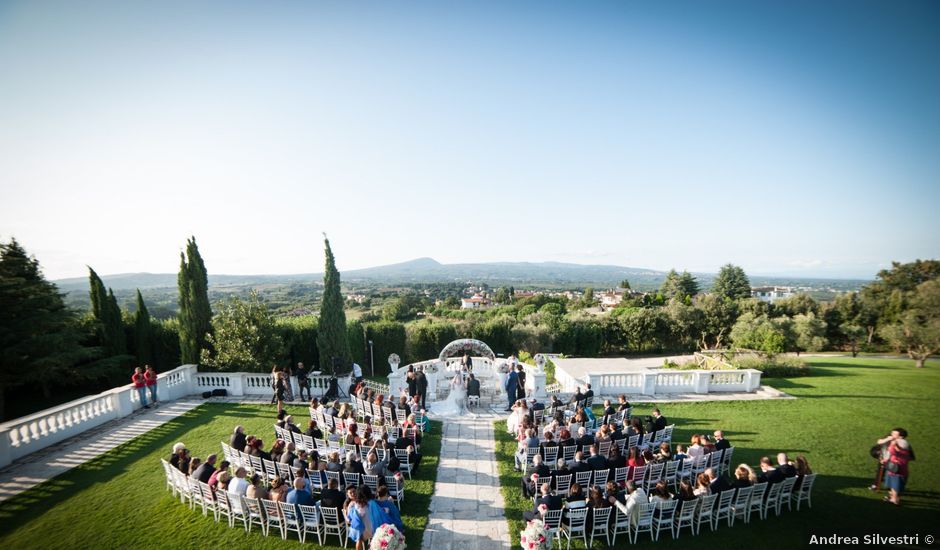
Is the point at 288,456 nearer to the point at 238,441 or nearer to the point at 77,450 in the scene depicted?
the point at 238,441

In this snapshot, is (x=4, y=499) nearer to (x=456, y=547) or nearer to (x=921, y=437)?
(x=456, y=547)

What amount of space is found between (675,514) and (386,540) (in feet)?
16.5

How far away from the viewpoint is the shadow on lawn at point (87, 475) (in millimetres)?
7676

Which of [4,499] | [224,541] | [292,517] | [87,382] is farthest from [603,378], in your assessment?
[87,382]

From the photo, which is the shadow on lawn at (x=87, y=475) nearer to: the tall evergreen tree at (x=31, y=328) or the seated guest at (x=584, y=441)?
the tall evergreen tree at (x=31, y=328)

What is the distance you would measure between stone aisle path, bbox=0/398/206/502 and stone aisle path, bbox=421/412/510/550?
30.0ft

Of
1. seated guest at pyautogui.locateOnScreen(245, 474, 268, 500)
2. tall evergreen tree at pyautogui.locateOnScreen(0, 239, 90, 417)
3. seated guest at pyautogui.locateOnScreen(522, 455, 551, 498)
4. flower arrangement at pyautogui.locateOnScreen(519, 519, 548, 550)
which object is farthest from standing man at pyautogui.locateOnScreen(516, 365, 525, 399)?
tall evergreen tree at pyautogui.locateOnScreen(0, 239, 90, 417)

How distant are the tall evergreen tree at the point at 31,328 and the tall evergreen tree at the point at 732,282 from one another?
Answer: 272 ft

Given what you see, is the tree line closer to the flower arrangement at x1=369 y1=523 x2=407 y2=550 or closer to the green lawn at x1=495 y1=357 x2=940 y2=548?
the green lawn at x1=495 y1=357 x2=940 y2=548

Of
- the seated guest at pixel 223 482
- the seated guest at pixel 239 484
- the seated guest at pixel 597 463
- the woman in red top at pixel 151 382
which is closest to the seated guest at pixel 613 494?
the seated guest at pixel 597 463

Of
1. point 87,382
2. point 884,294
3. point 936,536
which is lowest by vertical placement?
point 87,382

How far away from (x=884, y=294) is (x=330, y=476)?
161ft

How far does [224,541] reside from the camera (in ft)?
22.2

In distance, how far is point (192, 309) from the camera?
1691 cm
